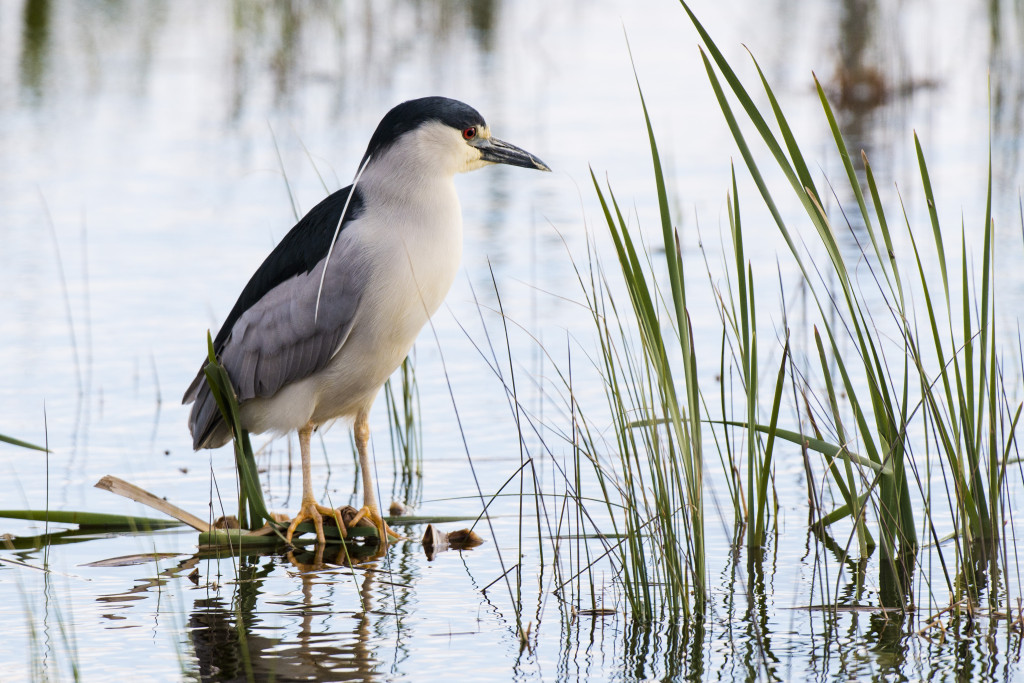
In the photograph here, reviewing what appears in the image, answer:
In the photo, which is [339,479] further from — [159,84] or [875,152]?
[159,84]

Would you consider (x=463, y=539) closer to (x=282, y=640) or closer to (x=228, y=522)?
(x=228, y=522)

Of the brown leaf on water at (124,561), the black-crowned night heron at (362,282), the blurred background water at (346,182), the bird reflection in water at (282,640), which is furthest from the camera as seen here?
the black-crowned night heron at (362,282)

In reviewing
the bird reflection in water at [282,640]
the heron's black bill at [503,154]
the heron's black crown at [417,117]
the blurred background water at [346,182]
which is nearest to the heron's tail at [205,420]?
the blurred background water at [346,182]

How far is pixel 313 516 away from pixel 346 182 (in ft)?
17.9

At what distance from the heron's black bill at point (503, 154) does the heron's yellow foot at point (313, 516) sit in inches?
53.4

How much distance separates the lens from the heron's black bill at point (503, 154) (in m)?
5.08

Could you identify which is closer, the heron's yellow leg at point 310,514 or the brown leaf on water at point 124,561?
the brown leaf on water at point 124,561

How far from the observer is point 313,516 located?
4.87 meters

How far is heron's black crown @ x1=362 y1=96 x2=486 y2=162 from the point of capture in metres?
4.91

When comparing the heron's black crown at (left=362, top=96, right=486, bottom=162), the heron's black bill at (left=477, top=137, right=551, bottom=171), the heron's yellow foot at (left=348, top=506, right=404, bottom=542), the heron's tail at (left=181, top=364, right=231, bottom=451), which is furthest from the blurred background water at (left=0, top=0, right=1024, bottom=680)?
the heron's black bill at (left=477, top=137, right=551, bottom=171)

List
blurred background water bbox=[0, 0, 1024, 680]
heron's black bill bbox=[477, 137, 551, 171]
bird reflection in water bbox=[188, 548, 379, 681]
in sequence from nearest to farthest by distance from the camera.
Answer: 1. bird reflection in water bbox=[188, 548, 379, 681]
2. blurred background water bbox=[0, 0, 1024, 680]
3. heron's black bill bbox=[477, 137, 551, 171]

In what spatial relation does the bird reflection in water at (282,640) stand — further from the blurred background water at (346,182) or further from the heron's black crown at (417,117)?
the heron's black crown at (417,117)

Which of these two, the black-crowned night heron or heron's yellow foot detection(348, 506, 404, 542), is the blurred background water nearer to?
heron's yellow foot detection(348, 506, 404, 542)

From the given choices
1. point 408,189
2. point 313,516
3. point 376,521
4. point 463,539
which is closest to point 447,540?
point 463,539
